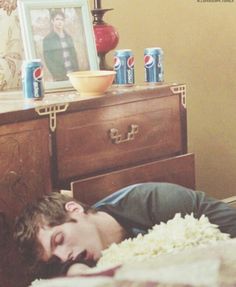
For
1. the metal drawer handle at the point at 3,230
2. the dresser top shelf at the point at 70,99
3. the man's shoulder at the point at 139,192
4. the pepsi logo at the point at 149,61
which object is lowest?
the metal drawer handle at the point at 3,230

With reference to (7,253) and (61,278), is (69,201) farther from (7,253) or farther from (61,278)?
(61,278)

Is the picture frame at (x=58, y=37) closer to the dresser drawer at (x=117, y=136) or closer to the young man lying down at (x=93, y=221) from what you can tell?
the dresser drawer at (x=117, y=136)

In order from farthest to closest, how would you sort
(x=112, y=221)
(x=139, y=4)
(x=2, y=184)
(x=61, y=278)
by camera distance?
(x=139, y=4) < (x=2, y=184) < (x=112, y=221) < (x=61, y=278)

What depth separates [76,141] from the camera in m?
1.97

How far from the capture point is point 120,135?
2092 mm

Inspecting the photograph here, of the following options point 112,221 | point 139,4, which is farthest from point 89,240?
point 139,4

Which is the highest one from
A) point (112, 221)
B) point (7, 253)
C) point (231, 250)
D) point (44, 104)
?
point (231, 250)

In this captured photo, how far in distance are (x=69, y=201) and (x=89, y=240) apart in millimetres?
184

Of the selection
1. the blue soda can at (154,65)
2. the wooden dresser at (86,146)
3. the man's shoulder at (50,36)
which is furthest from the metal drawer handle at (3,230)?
the blue soda can at (154,65)

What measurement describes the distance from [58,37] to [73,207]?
2.83ft

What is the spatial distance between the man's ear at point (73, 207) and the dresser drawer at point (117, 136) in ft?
1.15

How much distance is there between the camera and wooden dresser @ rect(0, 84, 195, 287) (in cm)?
182

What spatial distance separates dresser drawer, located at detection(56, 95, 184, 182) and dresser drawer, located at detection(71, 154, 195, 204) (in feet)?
0.16

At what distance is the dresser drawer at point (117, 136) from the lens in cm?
195
